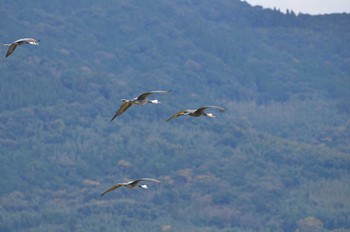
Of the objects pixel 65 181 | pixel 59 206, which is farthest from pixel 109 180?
pixel 59 206

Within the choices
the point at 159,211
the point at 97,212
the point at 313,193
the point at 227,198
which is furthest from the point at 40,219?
the point at 313,193

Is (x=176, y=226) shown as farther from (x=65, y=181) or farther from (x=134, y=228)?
(x=65, y=181)

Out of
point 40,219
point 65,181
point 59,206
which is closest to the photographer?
point 40,219

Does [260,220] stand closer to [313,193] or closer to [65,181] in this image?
[313,193]

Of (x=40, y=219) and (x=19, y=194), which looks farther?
(x=19, y=194)

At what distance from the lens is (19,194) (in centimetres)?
18162

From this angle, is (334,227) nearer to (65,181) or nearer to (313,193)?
(313,193)

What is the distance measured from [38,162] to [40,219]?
30.4 m

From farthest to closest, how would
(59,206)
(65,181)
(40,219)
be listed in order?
(65,181)
(59,206)
(40,219)

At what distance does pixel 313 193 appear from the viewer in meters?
199

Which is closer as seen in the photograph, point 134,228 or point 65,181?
point 134,228

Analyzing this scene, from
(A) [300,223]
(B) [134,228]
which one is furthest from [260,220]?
(B) [134,228]

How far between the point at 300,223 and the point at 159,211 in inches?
739

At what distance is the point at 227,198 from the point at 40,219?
33.8 meters
